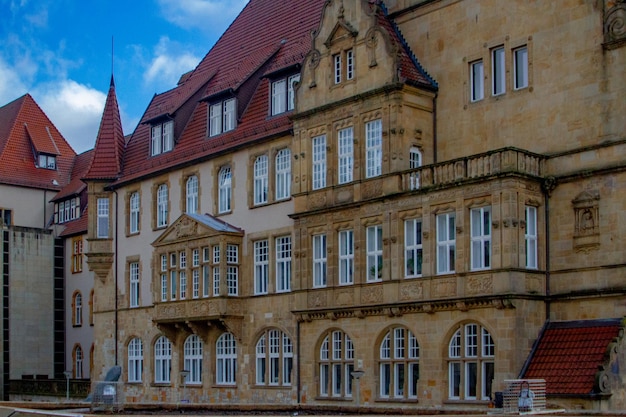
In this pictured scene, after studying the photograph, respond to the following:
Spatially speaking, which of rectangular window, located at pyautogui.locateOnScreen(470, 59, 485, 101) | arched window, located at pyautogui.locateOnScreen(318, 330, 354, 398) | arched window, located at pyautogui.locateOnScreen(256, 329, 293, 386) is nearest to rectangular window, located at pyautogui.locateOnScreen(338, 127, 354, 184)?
rectangular window, located at pyautogui.locateOnScreen(470, 59, 485, 101)

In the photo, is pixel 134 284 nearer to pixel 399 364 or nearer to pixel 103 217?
pixel 103 217

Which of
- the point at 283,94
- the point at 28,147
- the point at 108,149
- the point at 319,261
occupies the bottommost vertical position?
the point at 319,261

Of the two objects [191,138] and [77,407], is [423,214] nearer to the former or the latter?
[77,407]

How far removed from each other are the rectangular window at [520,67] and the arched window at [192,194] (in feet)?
56.8

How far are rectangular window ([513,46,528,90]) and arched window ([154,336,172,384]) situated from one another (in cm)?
2056

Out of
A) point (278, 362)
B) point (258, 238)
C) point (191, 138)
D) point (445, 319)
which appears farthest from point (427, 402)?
point (191, 138)

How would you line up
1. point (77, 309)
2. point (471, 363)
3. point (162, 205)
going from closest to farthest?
point (471, 363)
point (162, 205)
point (77, 309)

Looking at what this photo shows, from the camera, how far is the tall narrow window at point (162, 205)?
50.3 m

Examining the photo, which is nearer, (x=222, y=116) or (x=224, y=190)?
(x=224, y=190)

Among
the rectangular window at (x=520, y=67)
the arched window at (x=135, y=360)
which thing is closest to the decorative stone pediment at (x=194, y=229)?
the arched window at (x=135, y=360)

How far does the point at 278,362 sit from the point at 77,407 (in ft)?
31.0

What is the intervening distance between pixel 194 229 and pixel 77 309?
22275 mm

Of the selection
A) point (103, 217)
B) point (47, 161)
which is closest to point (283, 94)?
point (103, 217)

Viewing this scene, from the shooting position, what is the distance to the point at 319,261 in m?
40.1
